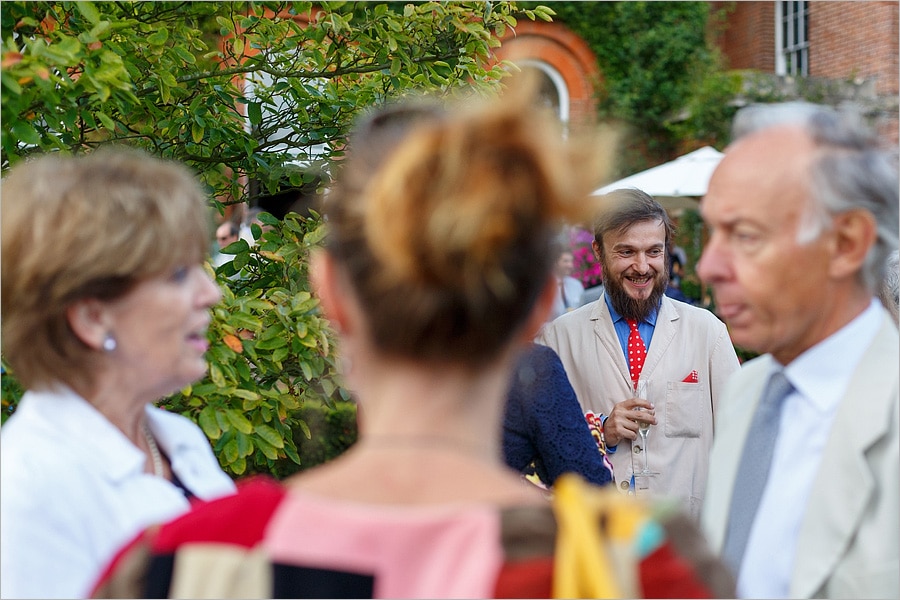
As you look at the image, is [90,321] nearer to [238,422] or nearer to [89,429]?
[89,429]

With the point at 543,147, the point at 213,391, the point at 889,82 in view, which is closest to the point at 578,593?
the point at 543,147

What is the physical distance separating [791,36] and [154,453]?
53.3 feet

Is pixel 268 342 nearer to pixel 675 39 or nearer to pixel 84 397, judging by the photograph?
pixel 84 397

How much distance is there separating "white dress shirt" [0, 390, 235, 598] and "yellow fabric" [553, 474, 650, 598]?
746 millimetres

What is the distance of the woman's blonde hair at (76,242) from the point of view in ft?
5.83

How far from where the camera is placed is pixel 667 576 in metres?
1.21

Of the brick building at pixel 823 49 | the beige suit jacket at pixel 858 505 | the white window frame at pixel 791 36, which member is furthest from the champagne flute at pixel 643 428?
the white window frame at pixel 791 36

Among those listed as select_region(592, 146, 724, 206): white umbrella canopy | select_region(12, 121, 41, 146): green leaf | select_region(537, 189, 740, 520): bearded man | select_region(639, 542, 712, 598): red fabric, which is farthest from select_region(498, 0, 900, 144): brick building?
select_region(639, 542, 712, 598): red fabric

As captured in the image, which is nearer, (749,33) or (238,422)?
(238,422)

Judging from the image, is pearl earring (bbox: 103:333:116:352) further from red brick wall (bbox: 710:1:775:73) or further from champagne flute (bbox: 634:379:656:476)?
red brick wall (bbox: 710:1:775:73)

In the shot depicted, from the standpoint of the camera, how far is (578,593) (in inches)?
45.6

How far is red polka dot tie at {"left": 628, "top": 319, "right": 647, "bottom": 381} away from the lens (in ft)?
12.9

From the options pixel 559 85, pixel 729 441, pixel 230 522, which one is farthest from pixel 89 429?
pixel 559 85

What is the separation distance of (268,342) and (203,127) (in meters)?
0.85
